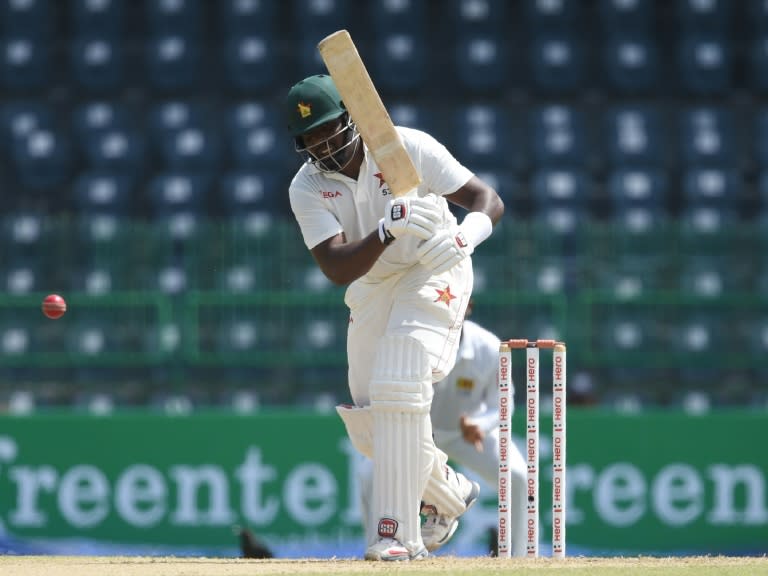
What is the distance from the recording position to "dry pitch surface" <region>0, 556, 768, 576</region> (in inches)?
191

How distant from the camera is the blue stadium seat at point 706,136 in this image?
12.1 m

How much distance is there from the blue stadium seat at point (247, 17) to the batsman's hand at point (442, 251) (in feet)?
26.8

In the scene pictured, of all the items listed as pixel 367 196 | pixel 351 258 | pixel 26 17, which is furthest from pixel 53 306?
pixel 26 17

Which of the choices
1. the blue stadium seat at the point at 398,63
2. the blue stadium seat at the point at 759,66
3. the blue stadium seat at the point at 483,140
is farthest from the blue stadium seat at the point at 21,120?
the blue stadium seat at the point at 759,66

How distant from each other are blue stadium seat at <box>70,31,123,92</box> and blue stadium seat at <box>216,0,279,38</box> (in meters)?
0.96

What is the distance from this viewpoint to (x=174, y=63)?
41.9ft

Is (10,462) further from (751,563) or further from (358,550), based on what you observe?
(751,563)

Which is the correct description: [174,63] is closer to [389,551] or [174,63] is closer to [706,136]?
[706,136]

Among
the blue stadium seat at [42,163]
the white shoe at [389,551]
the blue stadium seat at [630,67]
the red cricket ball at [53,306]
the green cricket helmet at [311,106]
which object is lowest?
the white shoe at [389,551]

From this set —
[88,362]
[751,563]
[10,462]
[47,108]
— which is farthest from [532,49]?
[751,563]

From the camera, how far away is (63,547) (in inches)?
350

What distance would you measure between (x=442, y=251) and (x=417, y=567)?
1038 mm

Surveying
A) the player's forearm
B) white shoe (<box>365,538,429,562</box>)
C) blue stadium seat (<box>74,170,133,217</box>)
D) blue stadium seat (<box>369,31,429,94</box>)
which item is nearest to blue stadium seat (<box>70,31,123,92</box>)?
blue stadium seat (<box>74,170,133,217</box>)

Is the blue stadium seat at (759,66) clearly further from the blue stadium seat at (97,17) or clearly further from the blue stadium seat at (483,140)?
the blue stadium seat at (97,17)
